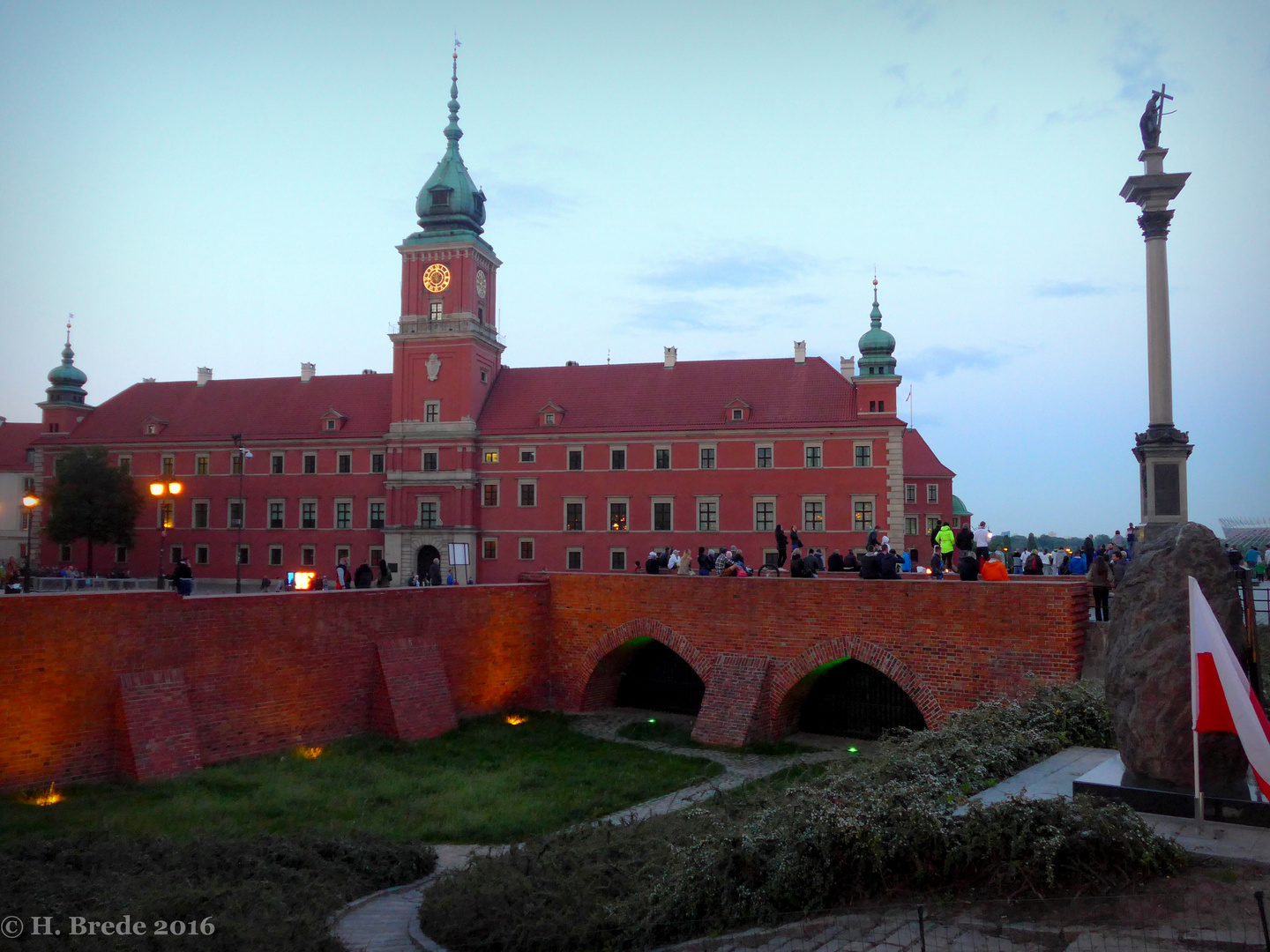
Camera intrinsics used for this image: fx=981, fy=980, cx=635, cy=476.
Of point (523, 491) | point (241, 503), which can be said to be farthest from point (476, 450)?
point (241, 503)

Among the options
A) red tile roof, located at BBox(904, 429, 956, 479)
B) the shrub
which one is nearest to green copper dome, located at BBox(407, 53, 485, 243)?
red tile roof, located at BBox(904, 429, 956, 479)

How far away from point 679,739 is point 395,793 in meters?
6.85

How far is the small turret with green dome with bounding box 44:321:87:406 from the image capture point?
189 ft

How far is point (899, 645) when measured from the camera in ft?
61.7

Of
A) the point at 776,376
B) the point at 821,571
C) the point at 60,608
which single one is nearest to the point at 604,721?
the point at 821,571

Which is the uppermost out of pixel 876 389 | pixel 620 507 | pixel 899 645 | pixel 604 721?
pixel 876 389

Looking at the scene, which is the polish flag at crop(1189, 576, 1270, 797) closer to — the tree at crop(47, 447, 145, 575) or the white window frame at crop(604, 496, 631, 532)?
the white window frame at crop(604, 496, 631, 532)

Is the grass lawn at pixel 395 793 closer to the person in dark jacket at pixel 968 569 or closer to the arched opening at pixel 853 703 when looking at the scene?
the arched opening at pixel 853 703

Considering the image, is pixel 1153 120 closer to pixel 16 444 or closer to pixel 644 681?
pixel 644 681

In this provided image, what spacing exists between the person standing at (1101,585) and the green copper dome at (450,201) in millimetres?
40460

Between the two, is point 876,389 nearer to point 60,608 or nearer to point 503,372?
point 503,372

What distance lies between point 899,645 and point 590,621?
833 centimetres

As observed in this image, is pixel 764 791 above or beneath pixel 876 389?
beneath

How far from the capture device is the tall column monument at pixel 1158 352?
787 inches
